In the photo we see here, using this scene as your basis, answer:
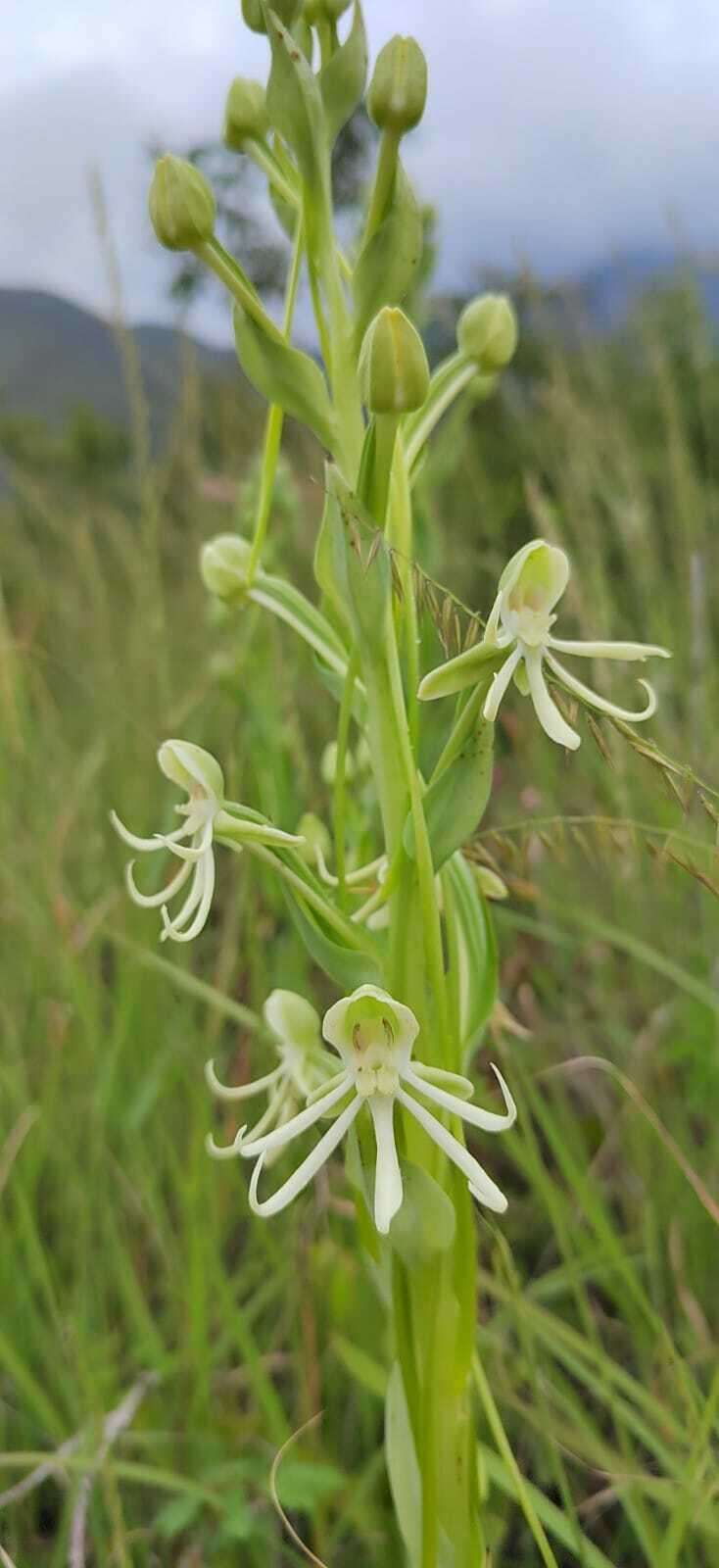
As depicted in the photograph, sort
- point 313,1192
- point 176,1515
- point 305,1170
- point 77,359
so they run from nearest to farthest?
1. point 305,1170
2. point 176,1515
3. point 313,1192
4. point 77,359

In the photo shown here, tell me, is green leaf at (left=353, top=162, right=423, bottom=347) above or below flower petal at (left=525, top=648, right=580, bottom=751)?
above

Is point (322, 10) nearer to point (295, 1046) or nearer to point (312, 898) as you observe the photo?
point (312, 898)

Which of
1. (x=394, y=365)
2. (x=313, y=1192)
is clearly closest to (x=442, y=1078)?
(x=394, y=365)

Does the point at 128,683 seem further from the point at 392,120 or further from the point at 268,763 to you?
the point at 392,120

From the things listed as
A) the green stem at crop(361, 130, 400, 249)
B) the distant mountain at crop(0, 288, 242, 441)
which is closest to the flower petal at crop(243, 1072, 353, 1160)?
the green stem at crop(361, 130, 400, 249)

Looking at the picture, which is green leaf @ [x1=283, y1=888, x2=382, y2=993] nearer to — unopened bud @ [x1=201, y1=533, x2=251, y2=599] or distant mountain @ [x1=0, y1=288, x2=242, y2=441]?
unopened bud @ [x1=201, y1=533, x2=251, y2=599]

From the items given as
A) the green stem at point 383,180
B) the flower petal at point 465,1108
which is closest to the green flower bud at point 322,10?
the green stem at point 383,180

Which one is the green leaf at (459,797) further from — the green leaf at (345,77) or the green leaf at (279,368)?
the green leaf at (345,77)
